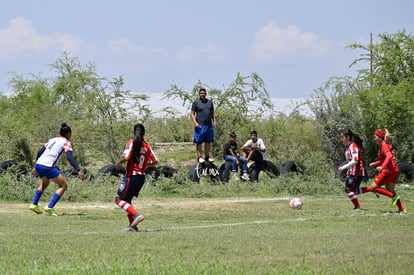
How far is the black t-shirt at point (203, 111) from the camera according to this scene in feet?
77.6

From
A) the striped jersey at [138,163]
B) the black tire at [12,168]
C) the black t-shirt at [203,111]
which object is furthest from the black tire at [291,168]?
the striped jersey at [138,163]

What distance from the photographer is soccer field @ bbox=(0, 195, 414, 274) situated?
939 centimetres

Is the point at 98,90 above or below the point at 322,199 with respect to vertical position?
above

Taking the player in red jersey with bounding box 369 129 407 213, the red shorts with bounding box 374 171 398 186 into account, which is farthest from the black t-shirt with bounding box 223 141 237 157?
the red shorts with bounding box 374 171 398 186

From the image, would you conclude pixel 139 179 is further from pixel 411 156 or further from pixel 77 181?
pixel 411 156

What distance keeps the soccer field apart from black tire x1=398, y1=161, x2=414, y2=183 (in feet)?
24.3

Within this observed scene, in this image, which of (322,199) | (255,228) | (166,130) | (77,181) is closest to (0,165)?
(77,181)

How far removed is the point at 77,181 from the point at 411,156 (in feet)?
38.9

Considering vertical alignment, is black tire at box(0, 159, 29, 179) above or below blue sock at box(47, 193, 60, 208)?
above

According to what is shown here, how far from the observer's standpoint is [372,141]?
28.0 meters

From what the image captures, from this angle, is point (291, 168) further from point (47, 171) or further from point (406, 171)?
point (47, 171)

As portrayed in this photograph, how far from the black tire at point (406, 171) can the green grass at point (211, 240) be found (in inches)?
292

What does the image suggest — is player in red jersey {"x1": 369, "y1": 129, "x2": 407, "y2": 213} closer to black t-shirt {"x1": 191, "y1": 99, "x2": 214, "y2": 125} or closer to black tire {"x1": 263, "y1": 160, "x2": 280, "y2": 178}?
black t-shirt {"x1": 191, "y1": 99, "x2": 214, "y2": 125}

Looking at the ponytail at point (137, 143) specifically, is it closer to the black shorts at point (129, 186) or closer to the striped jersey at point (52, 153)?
the black shorts at point (129, 186)
